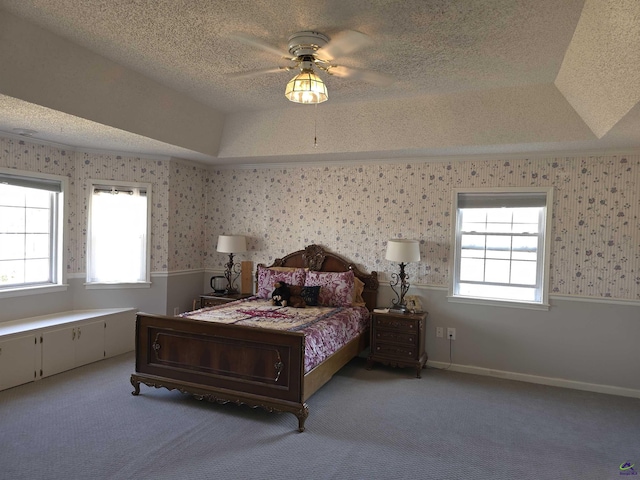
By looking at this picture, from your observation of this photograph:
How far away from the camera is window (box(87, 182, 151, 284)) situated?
524 cm

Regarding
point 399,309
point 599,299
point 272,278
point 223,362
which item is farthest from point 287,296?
point 599,299

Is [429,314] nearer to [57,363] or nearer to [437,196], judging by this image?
[437,196]

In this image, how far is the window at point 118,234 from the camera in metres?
5.24

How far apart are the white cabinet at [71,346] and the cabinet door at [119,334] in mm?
81

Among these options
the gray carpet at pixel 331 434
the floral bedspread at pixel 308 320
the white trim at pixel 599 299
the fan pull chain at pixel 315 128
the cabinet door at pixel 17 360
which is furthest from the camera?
the fan pull chain at pixel 315 128

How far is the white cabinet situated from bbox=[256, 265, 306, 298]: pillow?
6.01ft

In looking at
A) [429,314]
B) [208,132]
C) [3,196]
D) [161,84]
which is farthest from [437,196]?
[3,196]

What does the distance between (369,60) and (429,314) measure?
9.52 feet

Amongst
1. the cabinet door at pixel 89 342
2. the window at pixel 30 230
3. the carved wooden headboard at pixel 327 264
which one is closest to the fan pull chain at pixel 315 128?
the carved wooden headboard at pixel 327 264

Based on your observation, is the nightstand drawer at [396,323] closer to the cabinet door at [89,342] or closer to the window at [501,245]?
the window at [501,245]

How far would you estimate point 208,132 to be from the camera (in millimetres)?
5023

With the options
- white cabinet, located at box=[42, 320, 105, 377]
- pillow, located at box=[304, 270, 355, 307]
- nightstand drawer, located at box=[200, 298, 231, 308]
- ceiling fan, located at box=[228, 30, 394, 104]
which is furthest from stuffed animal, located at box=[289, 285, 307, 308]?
ceiling fan, located at box=[228, 30, 394, 104]

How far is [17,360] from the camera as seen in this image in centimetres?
403

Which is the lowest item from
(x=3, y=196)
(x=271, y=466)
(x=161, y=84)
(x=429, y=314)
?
(x=271, y=466)
